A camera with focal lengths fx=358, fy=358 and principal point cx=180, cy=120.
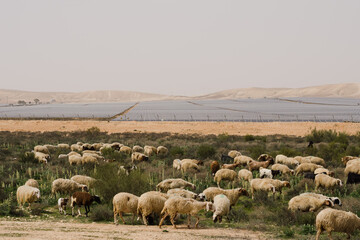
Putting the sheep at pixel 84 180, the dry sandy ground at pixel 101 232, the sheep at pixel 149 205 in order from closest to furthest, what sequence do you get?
the dry sandy ground at pixel 101 232, the sheep at pixel 149 205, the sheep at pixel 84 180

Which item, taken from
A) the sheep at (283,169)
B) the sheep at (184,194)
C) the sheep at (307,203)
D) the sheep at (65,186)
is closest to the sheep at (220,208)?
the sheep at (184,194)

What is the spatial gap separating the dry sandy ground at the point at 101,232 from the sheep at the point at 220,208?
0.83 meters

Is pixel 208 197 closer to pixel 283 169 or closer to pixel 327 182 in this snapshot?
pixel 327 182

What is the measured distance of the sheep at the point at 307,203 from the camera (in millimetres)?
12219

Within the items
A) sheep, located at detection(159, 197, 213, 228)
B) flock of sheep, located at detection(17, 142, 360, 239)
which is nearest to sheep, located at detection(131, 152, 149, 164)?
flock of sheep, located at detection(17, 142, 360, 239)

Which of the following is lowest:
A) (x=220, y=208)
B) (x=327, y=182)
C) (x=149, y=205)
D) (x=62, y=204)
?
(x=62, y=204)

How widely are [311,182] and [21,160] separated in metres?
18.2

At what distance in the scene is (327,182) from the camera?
15469 mm

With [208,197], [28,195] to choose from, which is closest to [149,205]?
[208,197]

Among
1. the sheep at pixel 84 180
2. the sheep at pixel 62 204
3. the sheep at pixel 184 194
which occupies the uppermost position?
the sheep at pixel 184 194

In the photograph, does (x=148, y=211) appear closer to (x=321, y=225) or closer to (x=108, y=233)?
(x=108, y=233)

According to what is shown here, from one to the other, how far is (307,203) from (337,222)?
238 centimetres

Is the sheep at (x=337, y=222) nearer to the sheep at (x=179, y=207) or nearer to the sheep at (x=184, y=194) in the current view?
the sheep at (x=179, y=207)

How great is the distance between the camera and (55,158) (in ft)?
80.5
